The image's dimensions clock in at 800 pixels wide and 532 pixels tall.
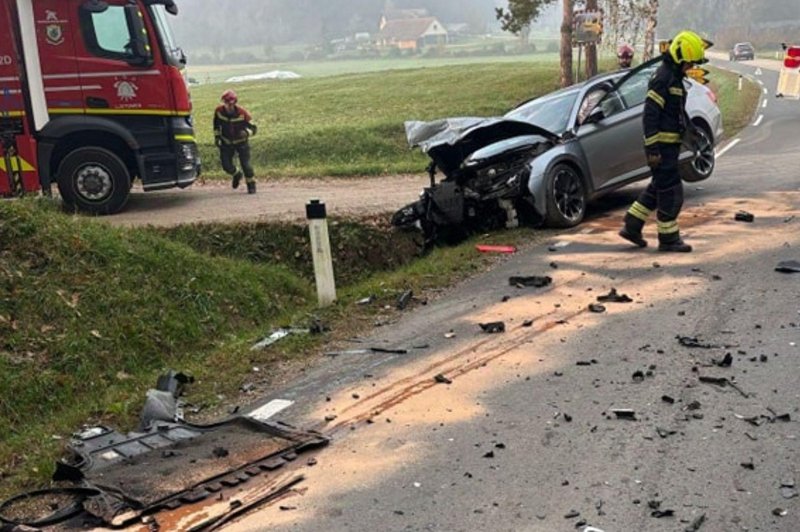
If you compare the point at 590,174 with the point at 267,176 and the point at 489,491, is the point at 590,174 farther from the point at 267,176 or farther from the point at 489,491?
the point at 267,176

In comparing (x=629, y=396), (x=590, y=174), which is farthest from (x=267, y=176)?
(x=629, y=396)

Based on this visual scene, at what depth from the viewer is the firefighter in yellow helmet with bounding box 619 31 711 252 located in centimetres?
798

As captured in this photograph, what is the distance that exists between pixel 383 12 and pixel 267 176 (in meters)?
127

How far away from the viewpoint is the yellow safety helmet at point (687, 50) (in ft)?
25.9

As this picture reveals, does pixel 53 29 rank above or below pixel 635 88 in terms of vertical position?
above

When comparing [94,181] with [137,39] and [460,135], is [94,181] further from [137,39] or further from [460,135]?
[460,135]

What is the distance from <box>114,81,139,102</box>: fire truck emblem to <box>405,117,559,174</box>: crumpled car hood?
13.8 ft

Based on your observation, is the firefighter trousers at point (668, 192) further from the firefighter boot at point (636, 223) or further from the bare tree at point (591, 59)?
the bare tree at point (591, 59)

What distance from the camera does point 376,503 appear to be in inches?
148

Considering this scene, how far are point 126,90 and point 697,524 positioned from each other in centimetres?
1022

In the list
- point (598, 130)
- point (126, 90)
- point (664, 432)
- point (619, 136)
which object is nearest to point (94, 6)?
point (126, 90)

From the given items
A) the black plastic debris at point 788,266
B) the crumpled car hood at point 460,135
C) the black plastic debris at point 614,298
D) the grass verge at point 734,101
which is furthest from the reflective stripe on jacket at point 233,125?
the grass verge at point 734,101

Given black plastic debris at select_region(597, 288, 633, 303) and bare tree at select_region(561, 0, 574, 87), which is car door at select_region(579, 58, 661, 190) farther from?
bare tree at select_region(561, 0, 574, 87)

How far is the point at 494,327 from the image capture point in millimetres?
6242
